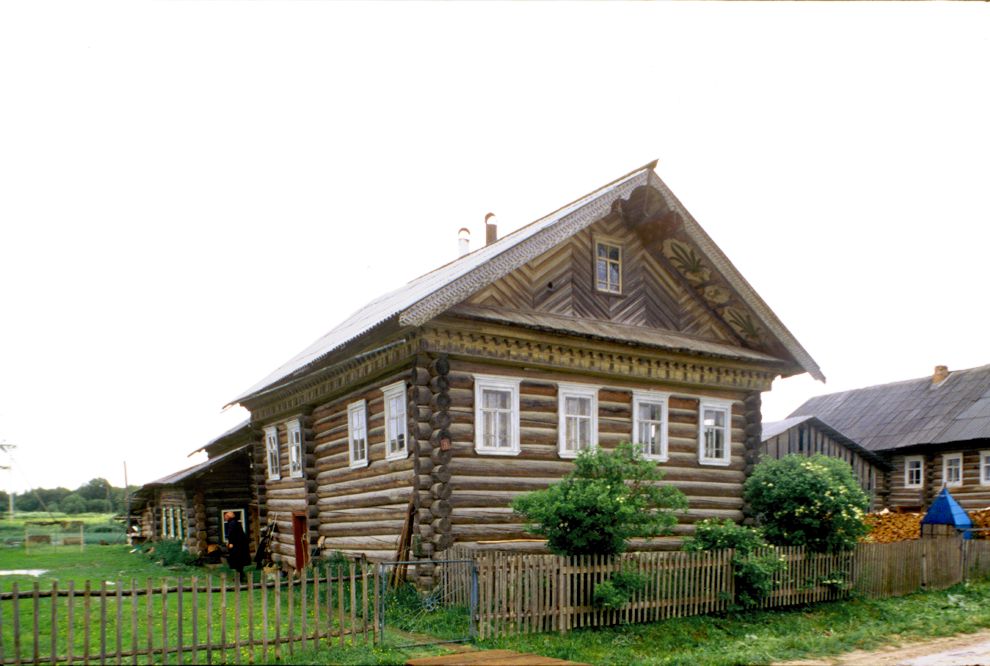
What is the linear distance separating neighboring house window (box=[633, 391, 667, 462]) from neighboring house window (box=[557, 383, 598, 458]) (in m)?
1.31

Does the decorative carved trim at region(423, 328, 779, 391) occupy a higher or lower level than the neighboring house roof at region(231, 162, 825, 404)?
lower

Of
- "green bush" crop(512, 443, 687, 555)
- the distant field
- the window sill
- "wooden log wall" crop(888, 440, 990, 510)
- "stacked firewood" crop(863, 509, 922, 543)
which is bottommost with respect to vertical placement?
the distant field

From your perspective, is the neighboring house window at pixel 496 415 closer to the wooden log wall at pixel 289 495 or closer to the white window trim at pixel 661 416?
the white window trim at pixel 661 416

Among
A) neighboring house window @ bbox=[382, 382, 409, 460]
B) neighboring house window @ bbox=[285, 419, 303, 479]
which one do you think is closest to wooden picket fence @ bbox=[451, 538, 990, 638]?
neighboring house window @ bbox=[382, 382, 409, 460]

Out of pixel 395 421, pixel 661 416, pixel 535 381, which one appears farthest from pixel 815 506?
pixel 395 421

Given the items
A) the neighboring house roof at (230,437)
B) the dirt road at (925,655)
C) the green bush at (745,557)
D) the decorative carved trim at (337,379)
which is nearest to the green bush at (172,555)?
the neighboring house roof at (230,437)

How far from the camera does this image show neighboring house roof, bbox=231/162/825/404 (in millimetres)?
15836

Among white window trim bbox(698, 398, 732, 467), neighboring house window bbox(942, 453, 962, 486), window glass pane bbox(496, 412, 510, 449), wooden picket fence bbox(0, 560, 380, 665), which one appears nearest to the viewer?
wooden picket fence bbox(0, 560, 380, 665)

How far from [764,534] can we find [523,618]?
7.72 meters

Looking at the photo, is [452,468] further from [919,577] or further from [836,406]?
[836,406]

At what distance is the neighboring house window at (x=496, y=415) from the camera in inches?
679

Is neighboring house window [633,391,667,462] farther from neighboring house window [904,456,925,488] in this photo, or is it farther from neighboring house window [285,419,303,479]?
neighboring house window [904,456,925,488]

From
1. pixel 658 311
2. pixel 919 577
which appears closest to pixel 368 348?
pixel 658 311

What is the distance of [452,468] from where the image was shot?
55.0 feet
